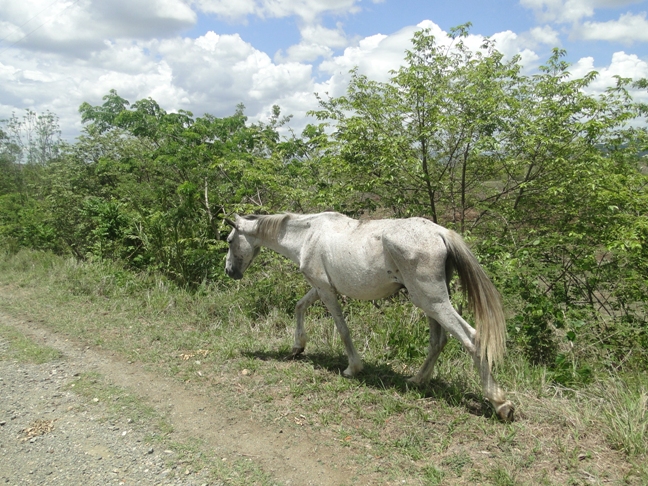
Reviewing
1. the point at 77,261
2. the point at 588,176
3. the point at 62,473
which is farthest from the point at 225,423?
the point at 77,261

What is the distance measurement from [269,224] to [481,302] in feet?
8.89

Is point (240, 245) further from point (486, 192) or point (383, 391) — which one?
point (486, 192)

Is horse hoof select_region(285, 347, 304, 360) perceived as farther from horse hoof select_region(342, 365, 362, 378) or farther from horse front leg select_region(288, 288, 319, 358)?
horse hoof select_region(342, 365, 362, 378)

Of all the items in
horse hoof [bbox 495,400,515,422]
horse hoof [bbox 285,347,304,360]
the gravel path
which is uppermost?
horse hoof [bbox 495,400,515,422]

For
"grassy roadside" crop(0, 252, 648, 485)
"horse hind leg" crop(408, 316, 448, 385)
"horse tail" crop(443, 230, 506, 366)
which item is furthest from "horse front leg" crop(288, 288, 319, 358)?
"horse tail" crop(443, 230, 506, 366)

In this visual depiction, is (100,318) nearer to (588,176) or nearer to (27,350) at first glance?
(27,350)

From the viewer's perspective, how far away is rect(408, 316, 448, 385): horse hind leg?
4.28m

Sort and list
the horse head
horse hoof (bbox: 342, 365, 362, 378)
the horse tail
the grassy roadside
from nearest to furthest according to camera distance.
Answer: the grassy roadside → the horse tail → horse hoof (bbox: 342, 365, 362, 378) → the horse head

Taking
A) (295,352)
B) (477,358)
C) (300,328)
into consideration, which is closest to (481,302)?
(477,358)

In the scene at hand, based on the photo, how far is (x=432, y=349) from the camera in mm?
4297

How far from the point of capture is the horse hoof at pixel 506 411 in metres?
3.55

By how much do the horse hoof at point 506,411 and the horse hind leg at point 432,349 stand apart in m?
0.84

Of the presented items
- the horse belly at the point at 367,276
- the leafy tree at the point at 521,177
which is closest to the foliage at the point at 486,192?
the leafy tree at the point at 521,177

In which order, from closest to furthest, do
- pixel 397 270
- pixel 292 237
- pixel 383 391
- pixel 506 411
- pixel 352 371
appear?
pixel 506 411 < pixel 397 270 < pixel 383 391 < pixel 352 371 < pixel 292 237
